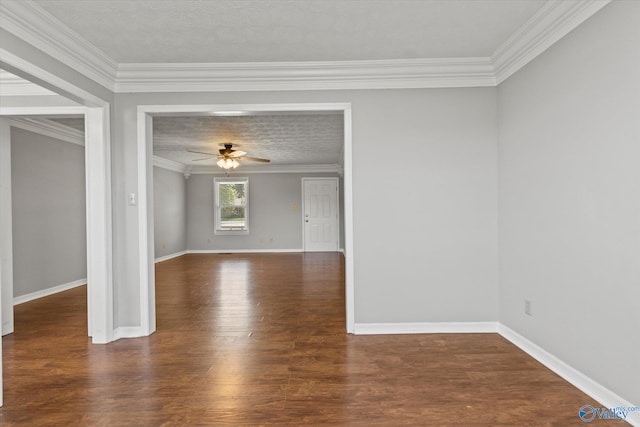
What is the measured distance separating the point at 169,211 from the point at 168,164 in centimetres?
117

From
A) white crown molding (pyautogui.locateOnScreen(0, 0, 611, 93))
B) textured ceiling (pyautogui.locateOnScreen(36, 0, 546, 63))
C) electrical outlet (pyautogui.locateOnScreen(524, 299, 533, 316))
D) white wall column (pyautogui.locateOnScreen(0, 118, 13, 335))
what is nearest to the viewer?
textured ceiling (pyautogui.locateOnScreen(36, 0, 546, 63))

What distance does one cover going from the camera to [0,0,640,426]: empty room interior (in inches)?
87.7

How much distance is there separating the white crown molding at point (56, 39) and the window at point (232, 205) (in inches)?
283

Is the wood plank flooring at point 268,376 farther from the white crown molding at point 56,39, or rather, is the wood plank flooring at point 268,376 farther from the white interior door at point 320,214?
the white interior door at point 320,214

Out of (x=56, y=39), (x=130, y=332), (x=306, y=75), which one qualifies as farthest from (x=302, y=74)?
(x=130, y=332)

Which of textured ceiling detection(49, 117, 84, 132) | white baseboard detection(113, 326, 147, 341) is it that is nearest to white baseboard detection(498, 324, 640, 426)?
white baseboard detection(113, 326, 147, 341)

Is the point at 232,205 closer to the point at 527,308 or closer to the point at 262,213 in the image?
→ the point at 262,213

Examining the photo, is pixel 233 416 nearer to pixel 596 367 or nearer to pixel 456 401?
pixel 456 401

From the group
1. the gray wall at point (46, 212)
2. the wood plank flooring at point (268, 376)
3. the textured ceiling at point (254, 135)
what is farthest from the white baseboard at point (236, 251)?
the wood plank flooring at point (268, 376)

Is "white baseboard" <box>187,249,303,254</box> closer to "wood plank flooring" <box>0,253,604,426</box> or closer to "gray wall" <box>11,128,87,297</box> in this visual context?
"gray wall" <box>11,128,87,297</box>

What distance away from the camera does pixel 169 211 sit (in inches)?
374

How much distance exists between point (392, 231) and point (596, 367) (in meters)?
1.79

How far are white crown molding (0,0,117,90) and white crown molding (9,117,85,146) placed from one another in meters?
2.27

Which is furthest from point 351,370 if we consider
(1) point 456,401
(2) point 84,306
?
A: (2) point 84,306
